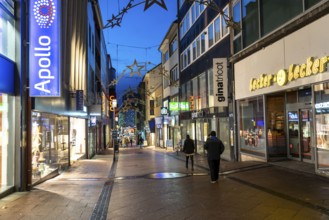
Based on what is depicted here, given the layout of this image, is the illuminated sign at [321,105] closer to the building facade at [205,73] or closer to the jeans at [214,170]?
the jeans at [214,170]

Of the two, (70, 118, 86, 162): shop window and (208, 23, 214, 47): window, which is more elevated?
(208, 23, 214, 47): window

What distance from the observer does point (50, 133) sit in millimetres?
16672

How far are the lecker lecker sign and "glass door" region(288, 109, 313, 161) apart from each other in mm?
4911

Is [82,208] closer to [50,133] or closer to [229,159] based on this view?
[50,133]

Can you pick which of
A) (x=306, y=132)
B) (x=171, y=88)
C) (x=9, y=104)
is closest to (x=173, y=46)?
(x=171, y=88)

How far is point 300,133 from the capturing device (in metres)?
17.6

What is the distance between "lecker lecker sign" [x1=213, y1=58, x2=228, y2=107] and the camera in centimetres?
2266

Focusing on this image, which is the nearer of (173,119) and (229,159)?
(229,159)

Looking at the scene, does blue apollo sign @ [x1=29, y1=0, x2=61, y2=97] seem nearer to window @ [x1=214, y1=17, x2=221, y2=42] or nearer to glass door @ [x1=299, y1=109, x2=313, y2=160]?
glass door @ [x1=299, y1=109, x2=313, y2=160]

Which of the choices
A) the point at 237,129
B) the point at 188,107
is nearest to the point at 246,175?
the point at 237,129

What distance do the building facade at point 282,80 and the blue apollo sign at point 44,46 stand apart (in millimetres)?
8195

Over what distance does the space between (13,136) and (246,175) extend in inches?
320

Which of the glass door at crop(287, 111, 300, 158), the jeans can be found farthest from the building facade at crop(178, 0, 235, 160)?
the jeans

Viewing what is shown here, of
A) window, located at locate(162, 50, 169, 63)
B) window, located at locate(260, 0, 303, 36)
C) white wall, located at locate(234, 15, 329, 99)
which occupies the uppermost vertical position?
window, located at locate(162, 50, 169, 63)
